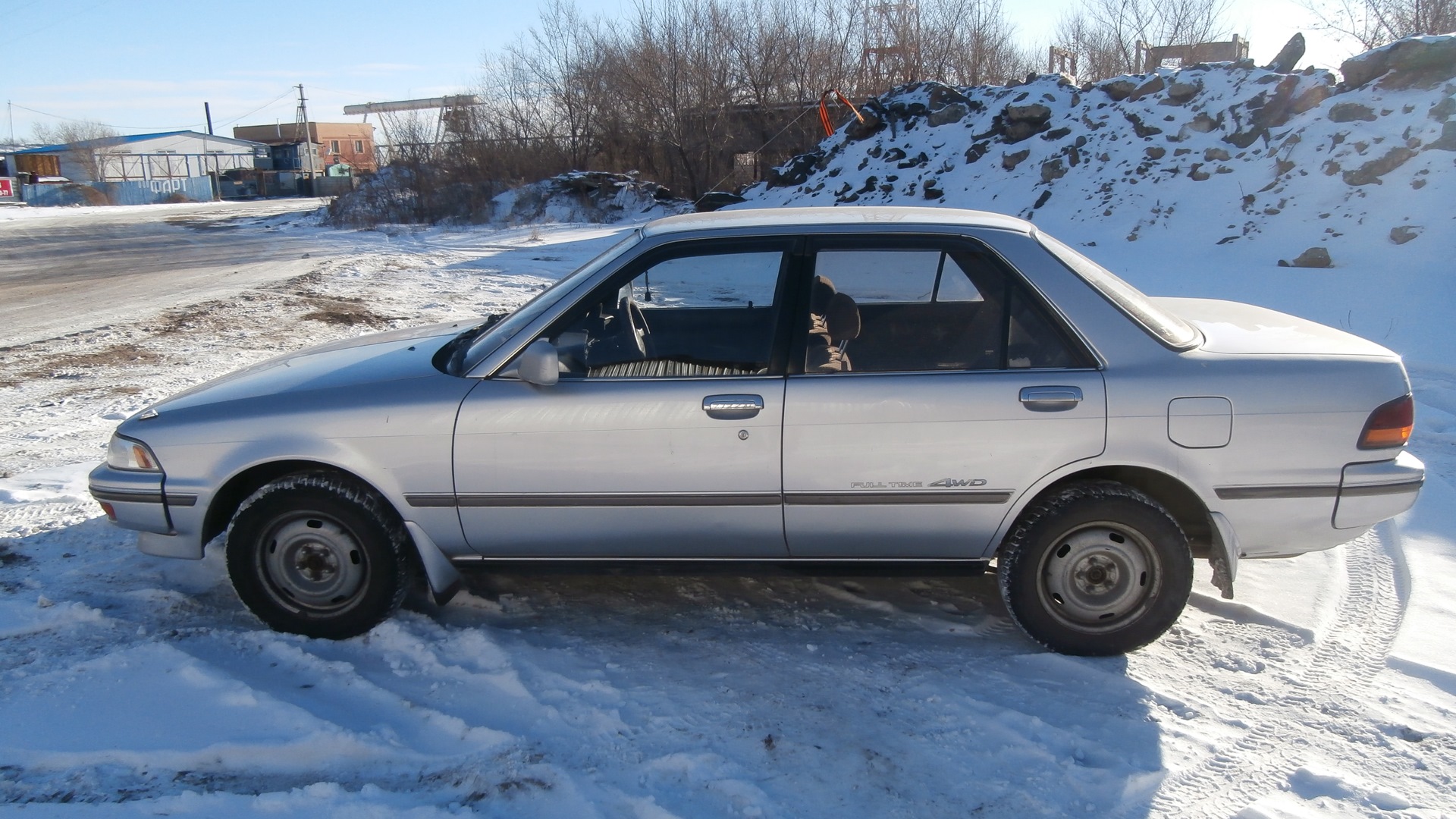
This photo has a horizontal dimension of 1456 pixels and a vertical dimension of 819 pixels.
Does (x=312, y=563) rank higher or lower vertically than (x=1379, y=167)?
lower

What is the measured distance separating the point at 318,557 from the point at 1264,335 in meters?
3.83

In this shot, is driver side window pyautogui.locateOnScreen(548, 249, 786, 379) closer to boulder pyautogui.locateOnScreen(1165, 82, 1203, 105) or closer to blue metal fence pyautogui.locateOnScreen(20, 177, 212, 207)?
boulder pyautogui.locateOnScreen(1165, 82, 1203, 105)

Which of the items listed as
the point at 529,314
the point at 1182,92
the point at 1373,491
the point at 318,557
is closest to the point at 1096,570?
the point at 1373,491

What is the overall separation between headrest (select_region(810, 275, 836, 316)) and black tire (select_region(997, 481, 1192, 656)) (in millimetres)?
1082

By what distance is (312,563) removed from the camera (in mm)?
3830

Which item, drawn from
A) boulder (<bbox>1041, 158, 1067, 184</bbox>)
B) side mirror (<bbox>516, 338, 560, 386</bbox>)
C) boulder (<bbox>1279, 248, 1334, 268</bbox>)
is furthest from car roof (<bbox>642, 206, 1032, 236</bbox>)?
boulder (<bbox>1041, 158, 1067, 184</bbox>)

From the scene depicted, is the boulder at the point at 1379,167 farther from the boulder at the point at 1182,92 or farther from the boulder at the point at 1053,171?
the boulder at the point at 1053,171

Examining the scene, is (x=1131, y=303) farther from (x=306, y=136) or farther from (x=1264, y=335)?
(x=306, y=136)

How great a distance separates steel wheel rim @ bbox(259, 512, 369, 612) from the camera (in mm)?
3785

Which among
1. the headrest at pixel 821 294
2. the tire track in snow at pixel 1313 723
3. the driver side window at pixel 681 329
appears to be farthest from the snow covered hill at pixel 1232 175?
the driver side window at pixel 681 329

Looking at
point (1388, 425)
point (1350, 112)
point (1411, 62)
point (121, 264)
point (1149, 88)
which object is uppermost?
point (1149, 88)

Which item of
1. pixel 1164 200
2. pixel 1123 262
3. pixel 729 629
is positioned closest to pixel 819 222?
pixel 729 629

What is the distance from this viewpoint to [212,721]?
325 centimetres

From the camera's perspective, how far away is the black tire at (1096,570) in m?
3.55
